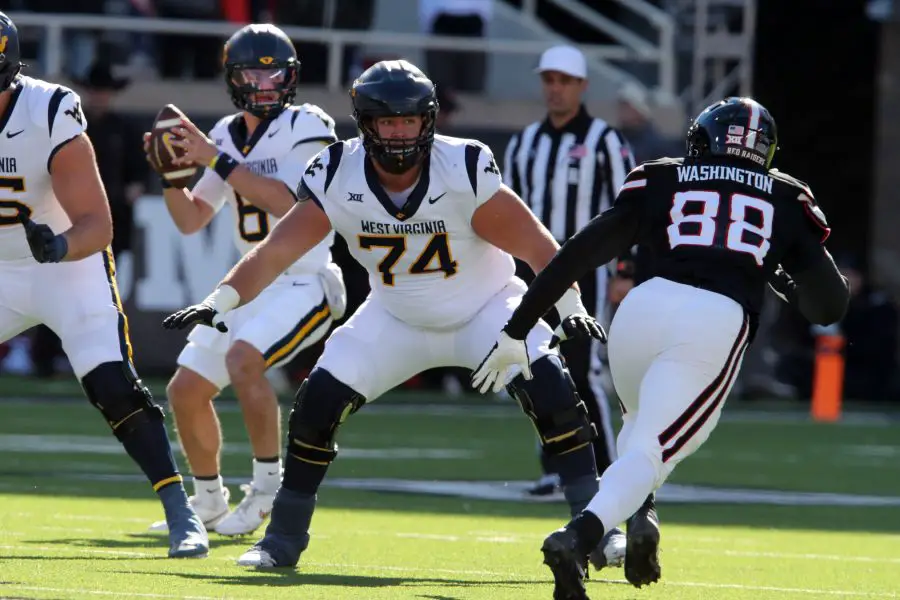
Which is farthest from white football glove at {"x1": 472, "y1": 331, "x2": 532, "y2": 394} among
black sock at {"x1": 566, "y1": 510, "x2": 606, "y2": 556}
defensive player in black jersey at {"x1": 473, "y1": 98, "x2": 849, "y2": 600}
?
black sock at {"x1": 566, "y1": 510, "x2": 606, "y2": 556}

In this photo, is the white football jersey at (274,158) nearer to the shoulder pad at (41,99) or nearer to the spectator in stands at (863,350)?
the shoulder pad at (41,99)

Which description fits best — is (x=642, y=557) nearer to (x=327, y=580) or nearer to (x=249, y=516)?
(x=327, y=580)

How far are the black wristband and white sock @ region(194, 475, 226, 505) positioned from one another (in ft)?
3.83

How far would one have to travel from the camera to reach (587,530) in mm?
5453

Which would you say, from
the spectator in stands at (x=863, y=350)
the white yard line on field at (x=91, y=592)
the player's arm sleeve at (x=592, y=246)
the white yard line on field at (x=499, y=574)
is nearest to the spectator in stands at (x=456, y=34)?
the spectator in stands at (x=863, y=350)

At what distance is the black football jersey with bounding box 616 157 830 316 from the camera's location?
581cm

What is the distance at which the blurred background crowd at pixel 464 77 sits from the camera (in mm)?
15812

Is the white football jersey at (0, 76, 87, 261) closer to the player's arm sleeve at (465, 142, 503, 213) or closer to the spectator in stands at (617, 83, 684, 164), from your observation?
the player's arm sleeve at (465, 142, 503, 213)

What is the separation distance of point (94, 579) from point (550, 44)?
1206 centimetres

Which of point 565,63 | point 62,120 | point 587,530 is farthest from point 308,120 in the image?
point 587,530

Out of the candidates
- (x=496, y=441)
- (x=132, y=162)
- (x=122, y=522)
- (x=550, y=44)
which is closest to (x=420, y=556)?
(x=122, y=522)

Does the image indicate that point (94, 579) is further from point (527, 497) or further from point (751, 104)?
point (527, 497)

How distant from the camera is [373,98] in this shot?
6.38 metres

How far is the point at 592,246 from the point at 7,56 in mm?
2123
